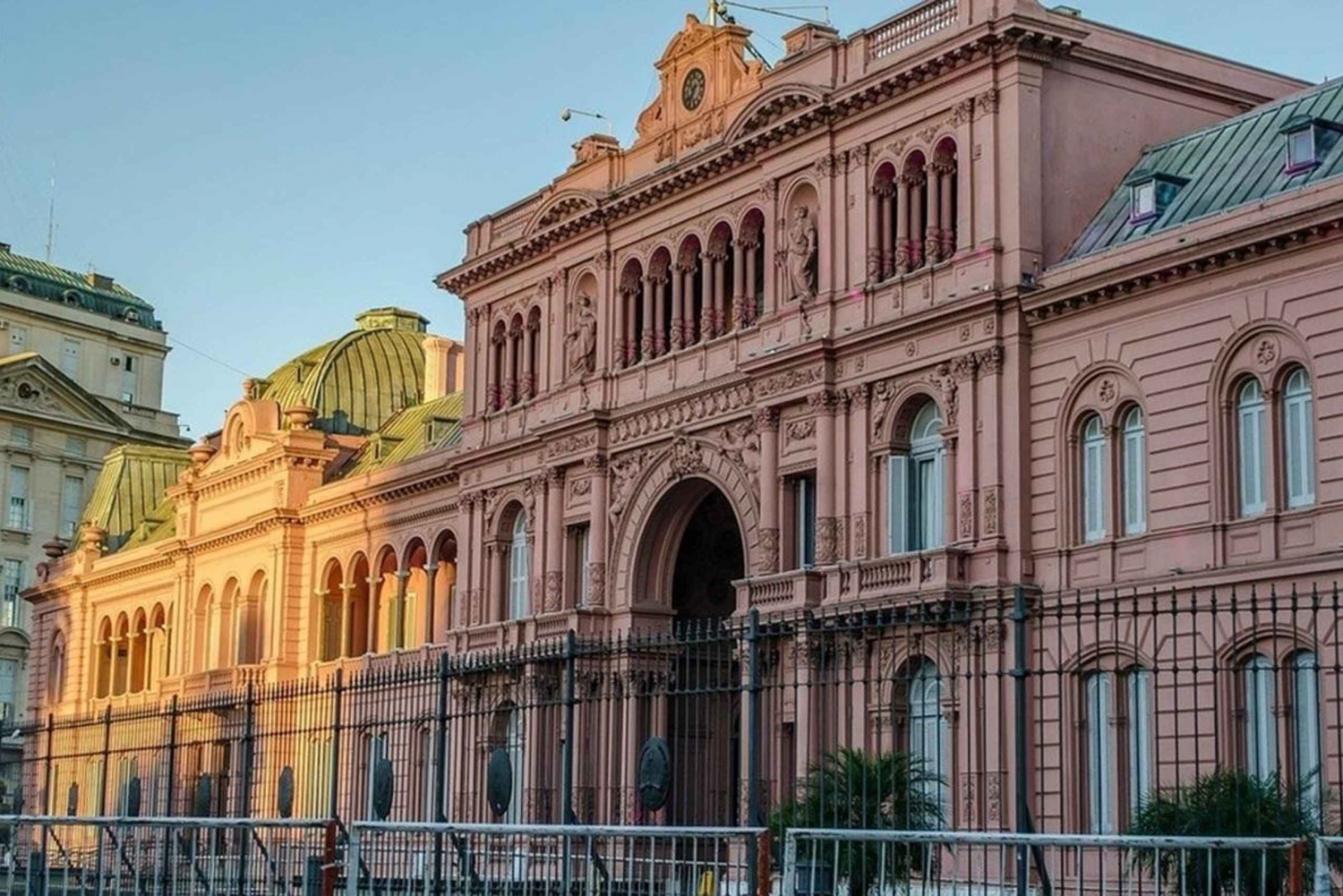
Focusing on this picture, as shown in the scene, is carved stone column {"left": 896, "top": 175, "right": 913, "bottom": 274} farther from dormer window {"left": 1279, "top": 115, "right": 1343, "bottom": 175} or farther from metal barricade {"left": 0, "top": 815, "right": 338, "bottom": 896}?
metal barricade {"left": 0, "top": 815, "right": 338, "bottom": 896}

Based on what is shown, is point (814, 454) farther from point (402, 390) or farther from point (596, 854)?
point (402, 390)

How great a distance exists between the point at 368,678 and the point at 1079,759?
43.6ft

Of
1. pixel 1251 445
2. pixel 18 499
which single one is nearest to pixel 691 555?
pixel 1251 445

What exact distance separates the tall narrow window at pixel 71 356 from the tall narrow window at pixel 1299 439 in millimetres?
68477

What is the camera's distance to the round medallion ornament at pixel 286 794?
24.7 metres

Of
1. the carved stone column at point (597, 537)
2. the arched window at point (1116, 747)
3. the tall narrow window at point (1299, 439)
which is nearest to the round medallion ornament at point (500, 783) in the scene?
the arched window at point (1116, 747)

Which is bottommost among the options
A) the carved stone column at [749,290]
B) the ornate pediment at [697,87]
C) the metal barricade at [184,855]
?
the metal barricade at [184,855]

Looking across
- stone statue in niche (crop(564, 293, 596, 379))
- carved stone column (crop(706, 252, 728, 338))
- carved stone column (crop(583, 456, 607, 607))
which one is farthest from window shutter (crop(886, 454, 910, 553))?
stone statue in niche (crop(564, 293, 596, 379))

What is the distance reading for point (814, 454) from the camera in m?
41.0

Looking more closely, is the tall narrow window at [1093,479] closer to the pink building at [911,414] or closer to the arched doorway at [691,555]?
the pink building at [911,414]

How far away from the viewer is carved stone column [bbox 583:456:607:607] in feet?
154

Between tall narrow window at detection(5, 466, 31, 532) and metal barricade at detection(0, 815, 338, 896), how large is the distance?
62.1 metres

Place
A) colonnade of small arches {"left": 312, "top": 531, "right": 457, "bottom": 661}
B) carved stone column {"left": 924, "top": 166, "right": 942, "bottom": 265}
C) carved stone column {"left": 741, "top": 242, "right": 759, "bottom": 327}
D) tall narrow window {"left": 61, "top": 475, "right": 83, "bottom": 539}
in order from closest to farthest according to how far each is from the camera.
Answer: carved stone column {"left": 924, "top": 166, "right": 942, "bottom": 265}
carved stone column {"left": 741, "top": 242, "right": 759, "bottom": 327}
colonnade of small arches {"left": 312, "top": 531, "right": 457, "bottom": 661}
tall narrow window {"left": 61, "top": 475, "right": 83, "bottom": 539}

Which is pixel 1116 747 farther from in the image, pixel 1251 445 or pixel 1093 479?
pixel 1093 479
